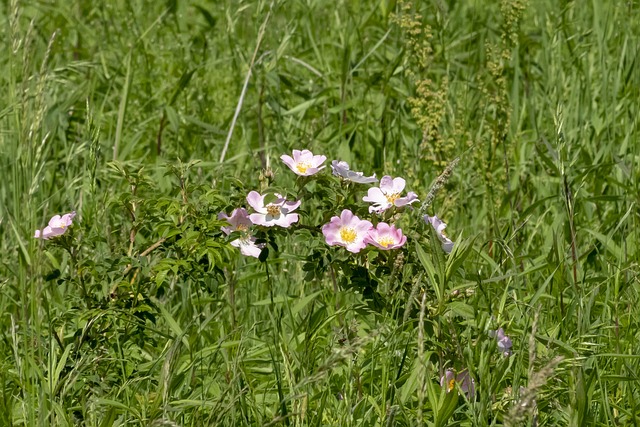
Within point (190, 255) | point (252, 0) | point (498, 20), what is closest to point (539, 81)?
point (498, 20)

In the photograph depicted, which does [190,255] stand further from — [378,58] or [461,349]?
[378,58]

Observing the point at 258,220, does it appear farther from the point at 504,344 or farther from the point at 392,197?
the point at 504,344

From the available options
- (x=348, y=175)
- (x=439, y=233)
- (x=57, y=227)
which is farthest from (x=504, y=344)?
(x=57, y=227)

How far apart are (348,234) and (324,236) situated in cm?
8

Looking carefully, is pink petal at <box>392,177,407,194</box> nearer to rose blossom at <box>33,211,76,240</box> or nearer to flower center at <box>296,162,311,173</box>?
flower center at <box>296,162,311,173</box>

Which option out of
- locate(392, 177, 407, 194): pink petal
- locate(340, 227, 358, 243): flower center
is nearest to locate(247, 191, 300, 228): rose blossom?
locate(340, 227, 358, 243): flower center

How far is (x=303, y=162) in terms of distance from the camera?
2455mm

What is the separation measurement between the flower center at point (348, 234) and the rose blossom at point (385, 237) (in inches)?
1.3

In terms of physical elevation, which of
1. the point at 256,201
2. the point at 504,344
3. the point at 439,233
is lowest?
the point at 504,344

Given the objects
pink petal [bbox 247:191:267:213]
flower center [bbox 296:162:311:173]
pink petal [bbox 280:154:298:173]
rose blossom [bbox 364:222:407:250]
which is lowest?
rose blossom [bbox 364:222:407:250]

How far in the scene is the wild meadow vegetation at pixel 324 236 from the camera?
2203 millimetres

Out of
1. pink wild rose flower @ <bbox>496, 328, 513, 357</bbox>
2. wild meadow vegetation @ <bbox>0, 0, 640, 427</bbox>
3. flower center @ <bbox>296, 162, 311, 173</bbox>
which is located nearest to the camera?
wild meadow vegetation @ <bbox>0, 0, 640, 427</bbox>

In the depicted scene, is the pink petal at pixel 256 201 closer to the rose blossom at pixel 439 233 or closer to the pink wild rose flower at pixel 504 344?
the rose blossom at pixel 439 233

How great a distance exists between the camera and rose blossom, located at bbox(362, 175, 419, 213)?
2.36 m
